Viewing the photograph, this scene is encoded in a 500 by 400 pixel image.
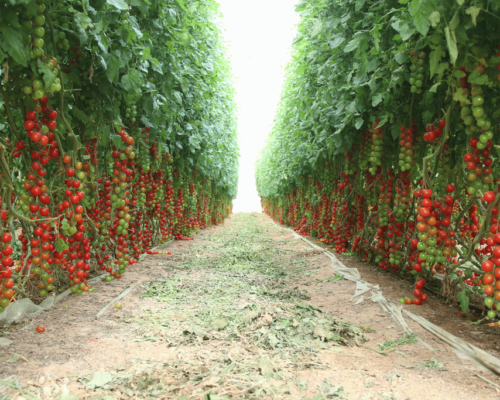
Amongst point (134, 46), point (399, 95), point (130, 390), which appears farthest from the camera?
point (399, 95)

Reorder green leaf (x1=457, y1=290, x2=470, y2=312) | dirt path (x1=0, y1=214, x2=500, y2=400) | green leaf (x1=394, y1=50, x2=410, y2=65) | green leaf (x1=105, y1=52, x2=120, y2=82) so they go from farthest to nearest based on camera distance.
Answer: green leaf (x1=394, y1=50, x2=410, y2=65)
green leaf (x1=105, y1=52, x2=120, y2=82)
green leaf (x1=457, y1=290, x2=470, y2=312)
dirt path (x1=0, y1=214, x2=500, y2=400)

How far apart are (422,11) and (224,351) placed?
2.56 metres

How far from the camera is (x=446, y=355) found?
7.16 feet

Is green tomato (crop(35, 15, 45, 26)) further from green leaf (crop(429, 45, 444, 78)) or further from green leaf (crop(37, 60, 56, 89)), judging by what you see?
green leaf (crop(429, 45, 444, 78))

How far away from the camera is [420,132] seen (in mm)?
3557

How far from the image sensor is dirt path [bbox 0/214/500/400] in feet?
5.81

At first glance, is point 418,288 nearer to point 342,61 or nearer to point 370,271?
point 370,271

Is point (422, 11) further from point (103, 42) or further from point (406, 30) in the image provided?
point (103, 42)

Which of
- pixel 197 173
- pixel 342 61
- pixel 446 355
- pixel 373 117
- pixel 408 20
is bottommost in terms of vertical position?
pixel 446 355

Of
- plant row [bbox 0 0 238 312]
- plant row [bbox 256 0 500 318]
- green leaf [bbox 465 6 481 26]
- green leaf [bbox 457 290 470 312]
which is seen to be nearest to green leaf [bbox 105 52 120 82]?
plant row [bbox 0 0 238 312]

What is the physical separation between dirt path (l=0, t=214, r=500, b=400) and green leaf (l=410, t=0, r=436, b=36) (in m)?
2.10

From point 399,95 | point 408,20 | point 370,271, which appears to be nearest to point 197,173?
point 370,271

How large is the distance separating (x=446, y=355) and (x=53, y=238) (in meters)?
2.98

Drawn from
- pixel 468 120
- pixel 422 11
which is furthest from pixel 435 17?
pixel 468 120
